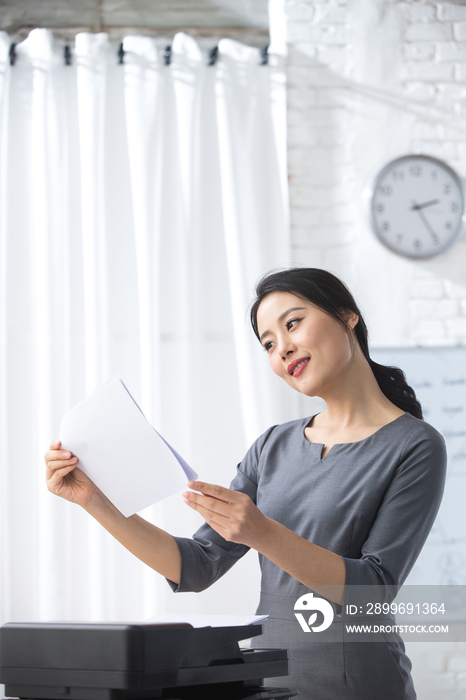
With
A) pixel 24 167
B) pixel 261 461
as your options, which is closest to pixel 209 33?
pixel 24 167

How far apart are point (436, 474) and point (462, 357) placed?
132 centimetres

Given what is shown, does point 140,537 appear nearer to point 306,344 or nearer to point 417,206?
point 306,344

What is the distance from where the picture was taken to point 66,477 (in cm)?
114

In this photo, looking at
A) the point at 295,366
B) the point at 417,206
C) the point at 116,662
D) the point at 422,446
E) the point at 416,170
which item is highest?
the point at 416,170

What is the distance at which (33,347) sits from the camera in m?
2.30

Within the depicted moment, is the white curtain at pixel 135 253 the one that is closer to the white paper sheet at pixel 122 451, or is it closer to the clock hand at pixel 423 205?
the clock hand at pixel 423 205

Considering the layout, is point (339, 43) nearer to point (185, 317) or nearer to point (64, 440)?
A: point (185, 317)

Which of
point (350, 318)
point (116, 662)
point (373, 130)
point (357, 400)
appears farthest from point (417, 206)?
point (116, 662)

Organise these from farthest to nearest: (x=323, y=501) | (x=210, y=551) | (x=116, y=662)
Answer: (x=210, y=551) < (x=323, y=501) < (x=116, y=662)

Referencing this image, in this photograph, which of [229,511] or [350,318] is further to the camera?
[350,318]

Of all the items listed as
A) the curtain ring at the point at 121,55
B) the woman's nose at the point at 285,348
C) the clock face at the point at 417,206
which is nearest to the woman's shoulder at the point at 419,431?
the woman's nose at the point at 285,348

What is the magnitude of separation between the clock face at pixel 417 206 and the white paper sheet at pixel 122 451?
1.65m

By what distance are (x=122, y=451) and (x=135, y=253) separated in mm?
1437

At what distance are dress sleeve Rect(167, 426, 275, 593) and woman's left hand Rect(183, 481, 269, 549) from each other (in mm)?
335
